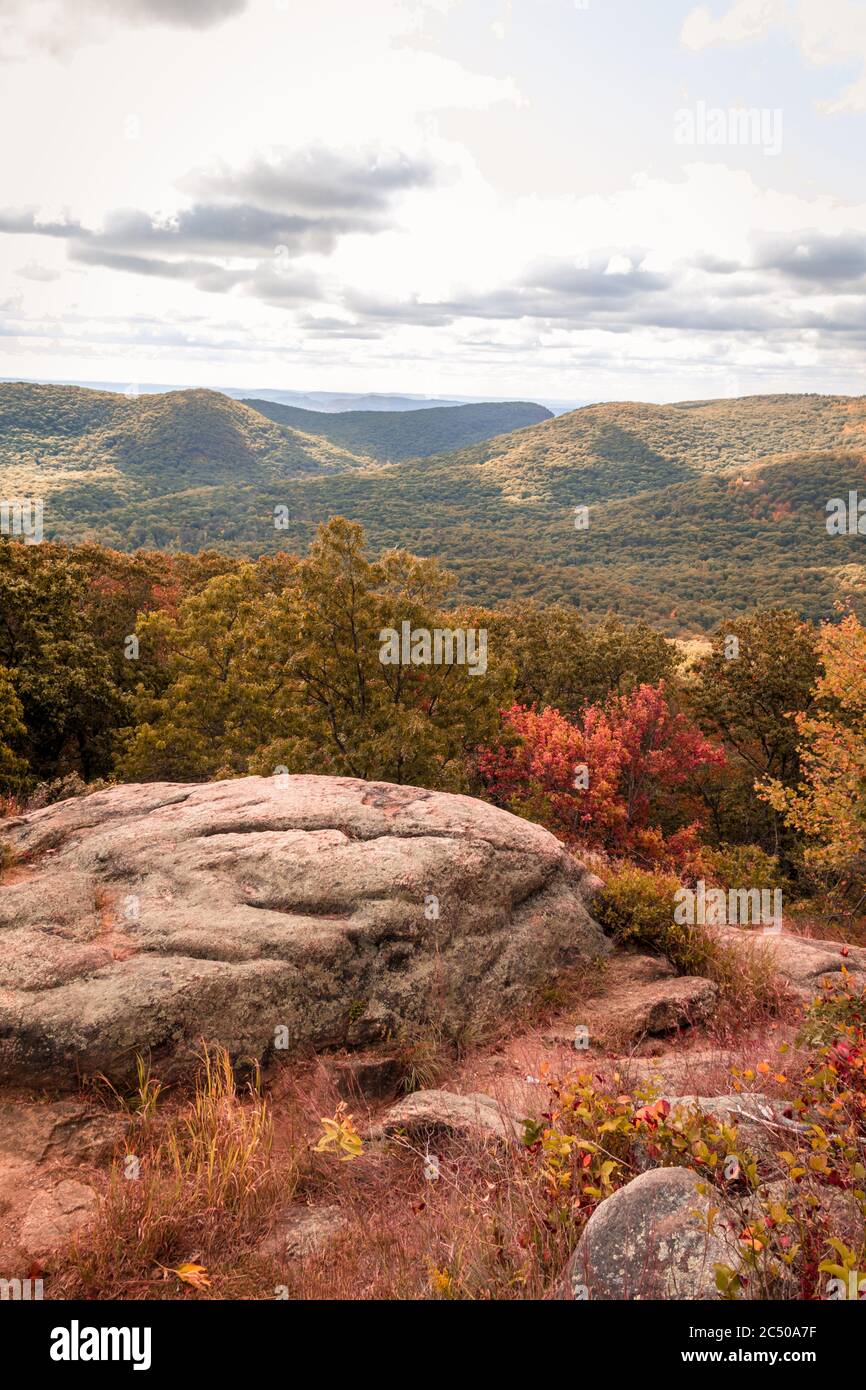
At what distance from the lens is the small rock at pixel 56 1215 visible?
5.02m

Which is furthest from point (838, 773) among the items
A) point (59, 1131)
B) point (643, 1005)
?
point (59, 1131)

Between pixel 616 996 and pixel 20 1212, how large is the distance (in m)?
7.34

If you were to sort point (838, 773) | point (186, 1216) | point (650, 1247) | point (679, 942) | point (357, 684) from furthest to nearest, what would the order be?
point (357, 684)
point (838, 773)
point (679, 942)
point (186, 1216)
point (650, 1247)

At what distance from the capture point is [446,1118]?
627cm

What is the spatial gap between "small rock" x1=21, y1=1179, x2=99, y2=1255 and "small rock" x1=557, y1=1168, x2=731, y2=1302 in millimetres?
3344

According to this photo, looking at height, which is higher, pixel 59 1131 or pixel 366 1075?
pixel 59 1131

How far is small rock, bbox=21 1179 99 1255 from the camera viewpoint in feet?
16.5

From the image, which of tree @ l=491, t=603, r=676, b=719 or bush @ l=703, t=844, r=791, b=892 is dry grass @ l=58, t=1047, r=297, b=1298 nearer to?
bush @ l=703, t=844, r=791, b=892

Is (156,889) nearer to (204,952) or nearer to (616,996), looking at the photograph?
(204,952)

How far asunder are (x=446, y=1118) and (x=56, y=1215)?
9.74 feet

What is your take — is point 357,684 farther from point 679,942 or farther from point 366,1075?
point 366,1075

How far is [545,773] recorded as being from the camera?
1016 inches

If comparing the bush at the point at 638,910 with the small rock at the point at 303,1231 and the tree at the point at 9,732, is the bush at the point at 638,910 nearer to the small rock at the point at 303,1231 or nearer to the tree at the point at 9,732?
the small rock at the point at 303,1231

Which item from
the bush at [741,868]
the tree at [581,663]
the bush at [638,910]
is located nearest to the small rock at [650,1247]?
the bush at [638,910]
